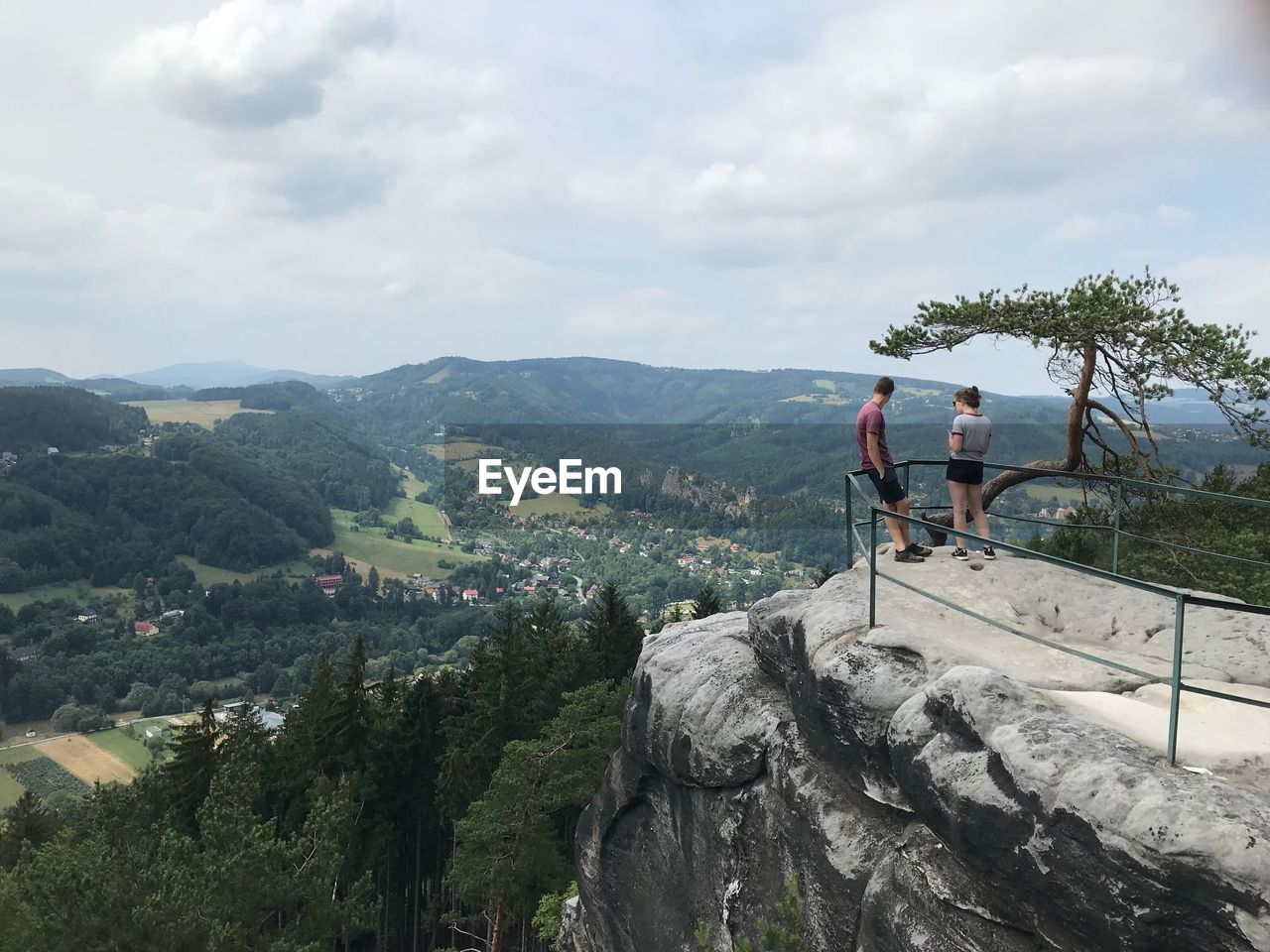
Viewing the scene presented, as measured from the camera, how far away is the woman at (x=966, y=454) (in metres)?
10.8

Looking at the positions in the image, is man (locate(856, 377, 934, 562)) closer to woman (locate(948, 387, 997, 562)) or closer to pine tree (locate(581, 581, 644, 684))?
woman (locate(948, 387, 997, 562))

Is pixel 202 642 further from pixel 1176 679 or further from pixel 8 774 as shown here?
pixel 1176 679

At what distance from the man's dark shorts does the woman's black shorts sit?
70 cm

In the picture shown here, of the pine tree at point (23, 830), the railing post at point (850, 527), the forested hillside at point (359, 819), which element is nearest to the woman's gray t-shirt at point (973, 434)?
the railing post at point (850, 527)

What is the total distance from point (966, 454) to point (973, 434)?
11.4 inches

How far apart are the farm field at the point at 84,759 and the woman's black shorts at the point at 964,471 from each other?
108 metres

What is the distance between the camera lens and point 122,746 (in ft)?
359

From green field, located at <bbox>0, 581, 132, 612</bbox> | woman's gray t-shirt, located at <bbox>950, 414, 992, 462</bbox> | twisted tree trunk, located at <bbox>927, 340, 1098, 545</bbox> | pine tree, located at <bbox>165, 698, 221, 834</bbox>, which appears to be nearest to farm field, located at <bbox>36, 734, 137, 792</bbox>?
green field, located at <bbox>0, 581, 132, 612</bbox>

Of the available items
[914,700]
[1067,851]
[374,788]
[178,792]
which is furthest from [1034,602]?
[178,792]

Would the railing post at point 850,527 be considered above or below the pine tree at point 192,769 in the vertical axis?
above

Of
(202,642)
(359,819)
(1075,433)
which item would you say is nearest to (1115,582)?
(1075,433)

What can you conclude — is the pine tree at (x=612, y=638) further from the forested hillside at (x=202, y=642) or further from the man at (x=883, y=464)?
the forested hillside at (x=202, y=642)

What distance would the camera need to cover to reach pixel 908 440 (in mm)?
176625

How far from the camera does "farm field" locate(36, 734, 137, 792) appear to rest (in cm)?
9875
